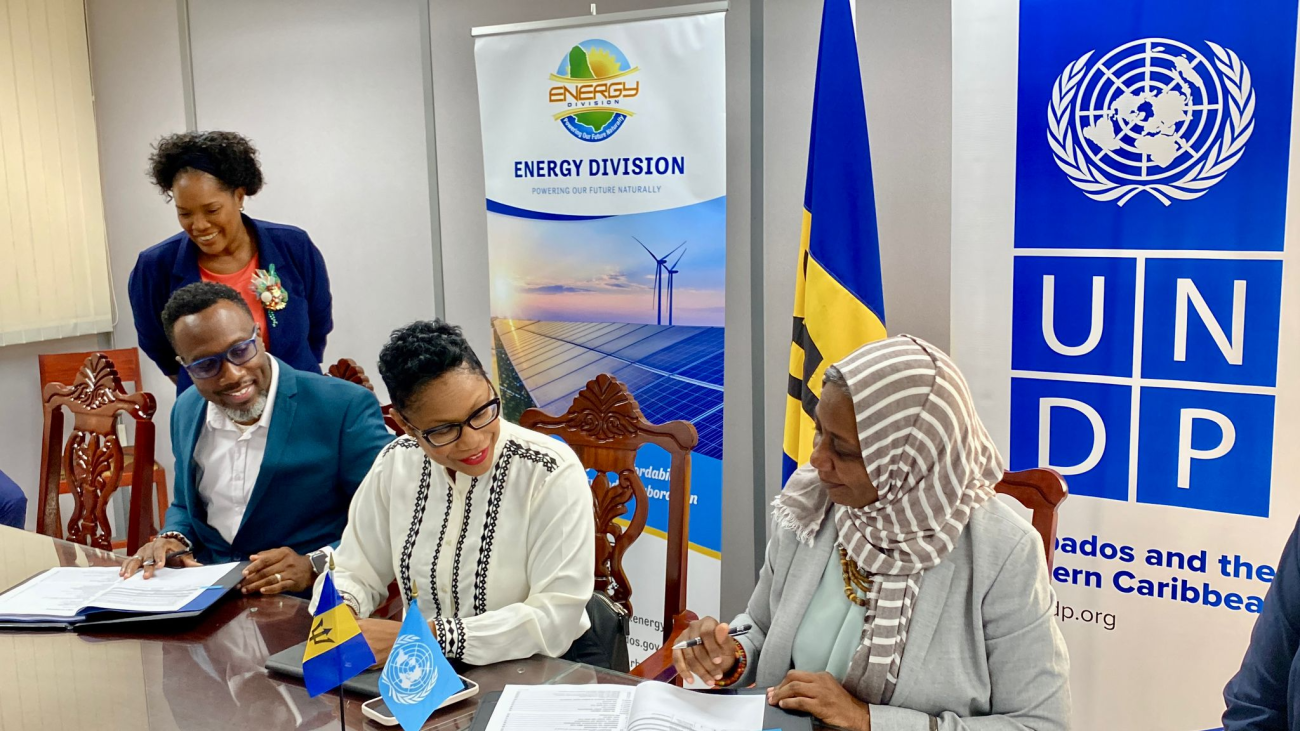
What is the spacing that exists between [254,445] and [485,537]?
784mm

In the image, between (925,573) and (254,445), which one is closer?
(925,573)

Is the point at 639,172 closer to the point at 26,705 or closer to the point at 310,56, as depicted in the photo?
the point at 310,56

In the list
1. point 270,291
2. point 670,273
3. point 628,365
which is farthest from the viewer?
point 628,365

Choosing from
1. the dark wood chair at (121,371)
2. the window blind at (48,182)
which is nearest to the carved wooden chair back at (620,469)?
the dark wood chair at (121,371)

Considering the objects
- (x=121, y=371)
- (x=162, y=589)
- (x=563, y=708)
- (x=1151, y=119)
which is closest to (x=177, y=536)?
(x=162, y=589)

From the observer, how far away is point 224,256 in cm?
306

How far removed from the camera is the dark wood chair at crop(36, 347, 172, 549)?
14.0ft

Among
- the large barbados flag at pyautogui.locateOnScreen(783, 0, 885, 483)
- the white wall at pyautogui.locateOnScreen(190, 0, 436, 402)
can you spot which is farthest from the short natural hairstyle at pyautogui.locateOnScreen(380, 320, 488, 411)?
the white wall at pyautogui.locateOnScreen(190, 0, 436, 402)

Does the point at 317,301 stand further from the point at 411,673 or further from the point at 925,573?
the point at 925,573

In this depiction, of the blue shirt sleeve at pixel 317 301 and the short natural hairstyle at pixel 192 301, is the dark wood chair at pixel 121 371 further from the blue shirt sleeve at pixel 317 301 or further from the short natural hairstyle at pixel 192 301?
the short natural hairstyle at pixel 192 301

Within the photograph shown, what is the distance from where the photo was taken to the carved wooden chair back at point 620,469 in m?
2.18

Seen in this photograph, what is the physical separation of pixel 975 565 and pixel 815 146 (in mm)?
1494

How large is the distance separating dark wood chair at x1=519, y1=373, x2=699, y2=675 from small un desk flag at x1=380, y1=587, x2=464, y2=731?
0.71 meters

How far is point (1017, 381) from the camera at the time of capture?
2.57 meters
